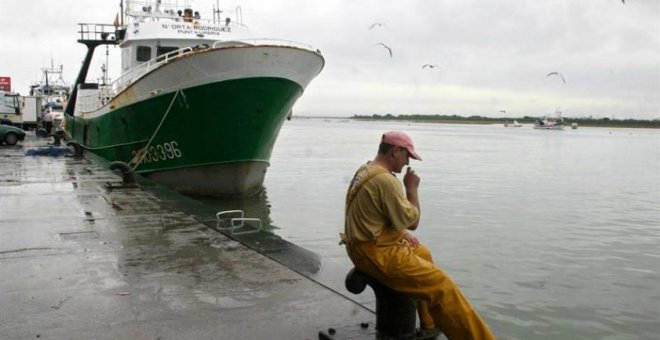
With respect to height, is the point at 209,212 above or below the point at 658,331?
above

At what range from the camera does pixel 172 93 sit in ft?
44.3

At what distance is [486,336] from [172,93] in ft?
36.7

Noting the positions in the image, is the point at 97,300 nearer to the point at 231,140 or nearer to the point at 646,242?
the point at 231,140

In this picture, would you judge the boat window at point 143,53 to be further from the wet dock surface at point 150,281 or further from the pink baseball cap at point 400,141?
the pink baseball cap at point 400,141

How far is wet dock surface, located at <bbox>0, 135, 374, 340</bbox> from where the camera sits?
4289 mm

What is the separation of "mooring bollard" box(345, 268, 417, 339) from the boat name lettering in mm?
11039

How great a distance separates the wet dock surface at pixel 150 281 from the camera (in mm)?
4289

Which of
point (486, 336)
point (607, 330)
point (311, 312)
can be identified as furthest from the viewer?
point (607, 330)

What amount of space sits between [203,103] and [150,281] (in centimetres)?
836

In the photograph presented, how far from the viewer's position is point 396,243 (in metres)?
3.74

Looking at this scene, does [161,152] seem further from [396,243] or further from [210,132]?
[396,243]

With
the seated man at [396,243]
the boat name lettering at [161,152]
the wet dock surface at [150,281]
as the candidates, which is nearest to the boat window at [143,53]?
the boat name lettering at [161,152]

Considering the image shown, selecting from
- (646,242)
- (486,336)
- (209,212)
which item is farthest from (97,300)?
(646,242)

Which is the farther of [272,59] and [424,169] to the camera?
[424,169]
